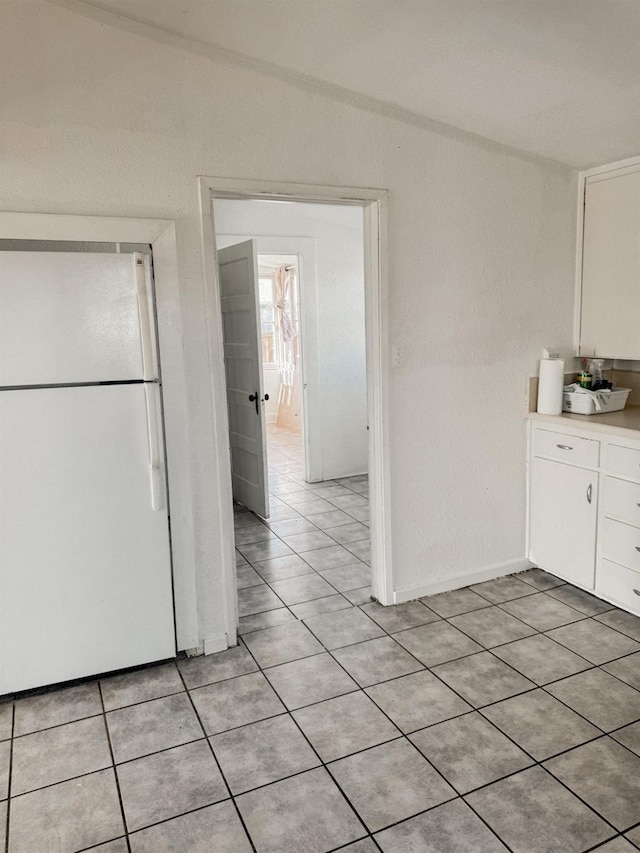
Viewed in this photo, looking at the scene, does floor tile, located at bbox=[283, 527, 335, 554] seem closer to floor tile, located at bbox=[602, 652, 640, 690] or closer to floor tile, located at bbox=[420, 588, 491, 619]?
floor tile, located at bbox=[420, 588, 491, 619]

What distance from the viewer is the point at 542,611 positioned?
315cm

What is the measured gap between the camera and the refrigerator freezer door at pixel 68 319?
232 centimetres

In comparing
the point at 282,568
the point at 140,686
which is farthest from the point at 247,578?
the point at 140,686

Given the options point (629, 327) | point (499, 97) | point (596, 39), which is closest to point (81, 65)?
point (499, 97)

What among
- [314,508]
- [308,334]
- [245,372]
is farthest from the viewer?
[308,334]

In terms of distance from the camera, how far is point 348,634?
2.97 m

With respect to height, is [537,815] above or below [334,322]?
below

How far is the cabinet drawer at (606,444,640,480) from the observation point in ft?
9.37

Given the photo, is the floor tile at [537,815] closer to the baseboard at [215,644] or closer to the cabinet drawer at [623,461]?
the baseboard at [215,644]

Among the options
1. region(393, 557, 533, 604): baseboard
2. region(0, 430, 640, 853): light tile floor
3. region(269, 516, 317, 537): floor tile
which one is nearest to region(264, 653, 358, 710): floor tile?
region(0, 430, 640, 853): light tile floor

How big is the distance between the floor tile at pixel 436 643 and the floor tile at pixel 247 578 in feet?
3.13

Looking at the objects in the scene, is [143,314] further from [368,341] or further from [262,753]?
[262,753]

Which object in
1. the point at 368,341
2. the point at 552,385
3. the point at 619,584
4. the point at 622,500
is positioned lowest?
the point at 619,584

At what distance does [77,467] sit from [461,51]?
2.11 metres
